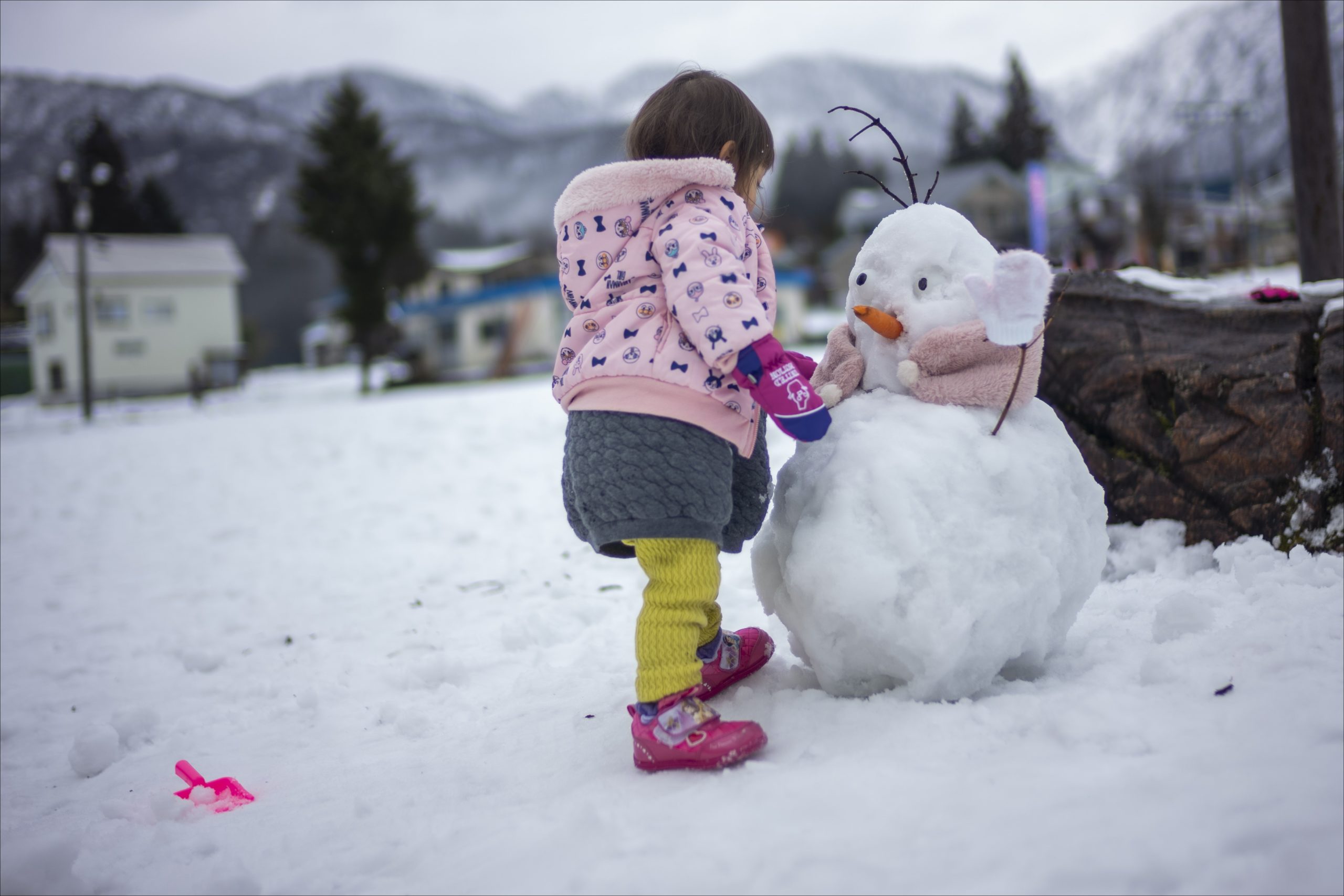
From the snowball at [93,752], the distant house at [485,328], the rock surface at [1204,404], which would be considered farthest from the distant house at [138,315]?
the rock surface at [1204,404]

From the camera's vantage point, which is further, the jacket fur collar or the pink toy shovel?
the pink toy shovel

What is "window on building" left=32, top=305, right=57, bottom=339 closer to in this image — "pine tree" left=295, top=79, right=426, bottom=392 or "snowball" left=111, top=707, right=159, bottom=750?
"pine tree" left=295, top=79, right=426, bottom=392

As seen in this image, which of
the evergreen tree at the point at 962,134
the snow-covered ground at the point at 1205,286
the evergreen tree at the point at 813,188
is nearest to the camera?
the snow-covered ground at the point at 1205,286

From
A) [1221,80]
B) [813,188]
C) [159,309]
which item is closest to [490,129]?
[813,188]

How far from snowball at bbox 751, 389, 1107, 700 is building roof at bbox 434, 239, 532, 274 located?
99.7ft

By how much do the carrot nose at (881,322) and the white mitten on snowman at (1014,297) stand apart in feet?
0.66

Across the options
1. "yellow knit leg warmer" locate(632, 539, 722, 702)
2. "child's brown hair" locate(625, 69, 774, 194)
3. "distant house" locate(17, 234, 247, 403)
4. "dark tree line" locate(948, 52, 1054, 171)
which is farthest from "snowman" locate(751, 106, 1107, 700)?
"dark tree line" locate(948, 52, 1054, 171)

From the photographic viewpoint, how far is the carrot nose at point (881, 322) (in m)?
1.99

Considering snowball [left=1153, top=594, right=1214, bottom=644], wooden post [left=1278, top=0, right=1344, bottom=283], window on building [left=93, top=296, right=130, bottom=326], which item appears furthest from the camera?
window on building [left=93, top=296, right=130, bottom=326]

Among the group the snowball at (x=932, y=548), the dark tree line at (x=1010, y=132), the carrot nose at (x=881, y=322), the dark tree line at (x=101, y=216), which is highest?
the dark tree line at (x=1010, y=132)

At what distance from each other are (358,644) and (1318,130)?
4425 mm

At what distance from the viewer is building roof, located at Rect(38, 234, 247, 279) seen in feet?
90.2

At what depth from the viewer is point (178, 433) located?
389 inches

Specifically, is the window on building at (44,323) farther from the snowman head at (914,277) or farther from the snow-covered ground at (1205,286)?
the snowman head at (914,277)
